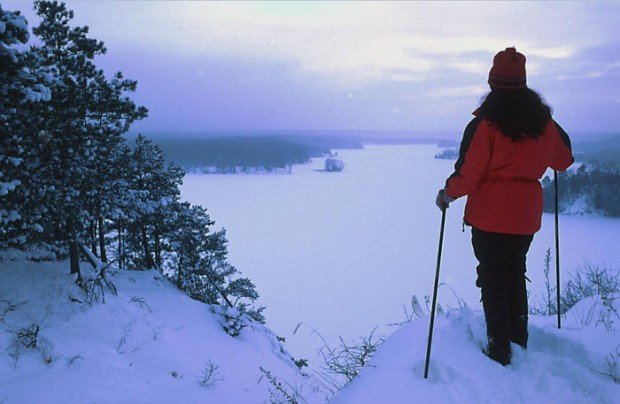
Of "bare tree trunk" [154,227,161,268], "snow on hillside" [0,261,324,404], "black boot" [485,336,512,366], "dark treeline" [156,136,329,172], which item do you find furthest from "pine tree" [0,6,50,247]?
"dark treeline" [156,136,329,172]

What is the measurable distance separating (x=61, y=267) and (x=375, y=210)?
284 feet

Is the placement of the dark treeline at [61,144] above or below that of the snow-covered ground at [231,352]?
above

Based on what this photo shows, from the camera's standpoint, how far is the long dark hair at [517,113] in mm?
2529

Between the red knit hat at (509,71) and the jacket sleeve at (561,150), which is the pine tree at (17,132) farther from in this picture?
the jacket sleeve at (561,150)

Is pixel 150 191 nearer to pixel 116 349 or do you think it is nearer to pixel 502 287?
pixel 116 349

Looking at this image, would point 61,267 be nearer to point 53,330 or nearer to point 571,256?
point 53,330

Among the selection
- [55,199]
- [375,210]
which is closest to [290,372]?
[55,199]

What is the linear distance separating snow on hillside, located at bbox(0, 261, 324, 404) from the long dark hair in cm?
475

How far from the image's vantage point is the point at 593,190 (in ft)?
209

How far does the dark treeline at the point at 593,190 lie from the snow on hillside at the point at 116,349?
6120 cm

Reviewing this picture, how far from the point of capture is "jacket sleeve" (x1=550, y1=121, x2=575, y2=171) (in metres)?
2.81

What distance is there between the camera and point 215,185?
396 feet

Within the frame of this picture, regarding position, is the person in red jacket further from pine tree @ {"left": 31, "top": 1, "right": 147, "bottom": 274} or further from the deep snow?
pine tree @ {"left": 31, "top": 1, "right": 147, "bottom": 274}

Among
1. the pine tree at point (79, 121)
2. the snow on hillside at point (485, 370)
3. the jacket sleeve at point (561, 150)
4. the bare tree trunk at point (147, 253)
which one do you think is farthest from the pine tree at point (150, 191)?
the jacket sleeve at point (561, 150)
